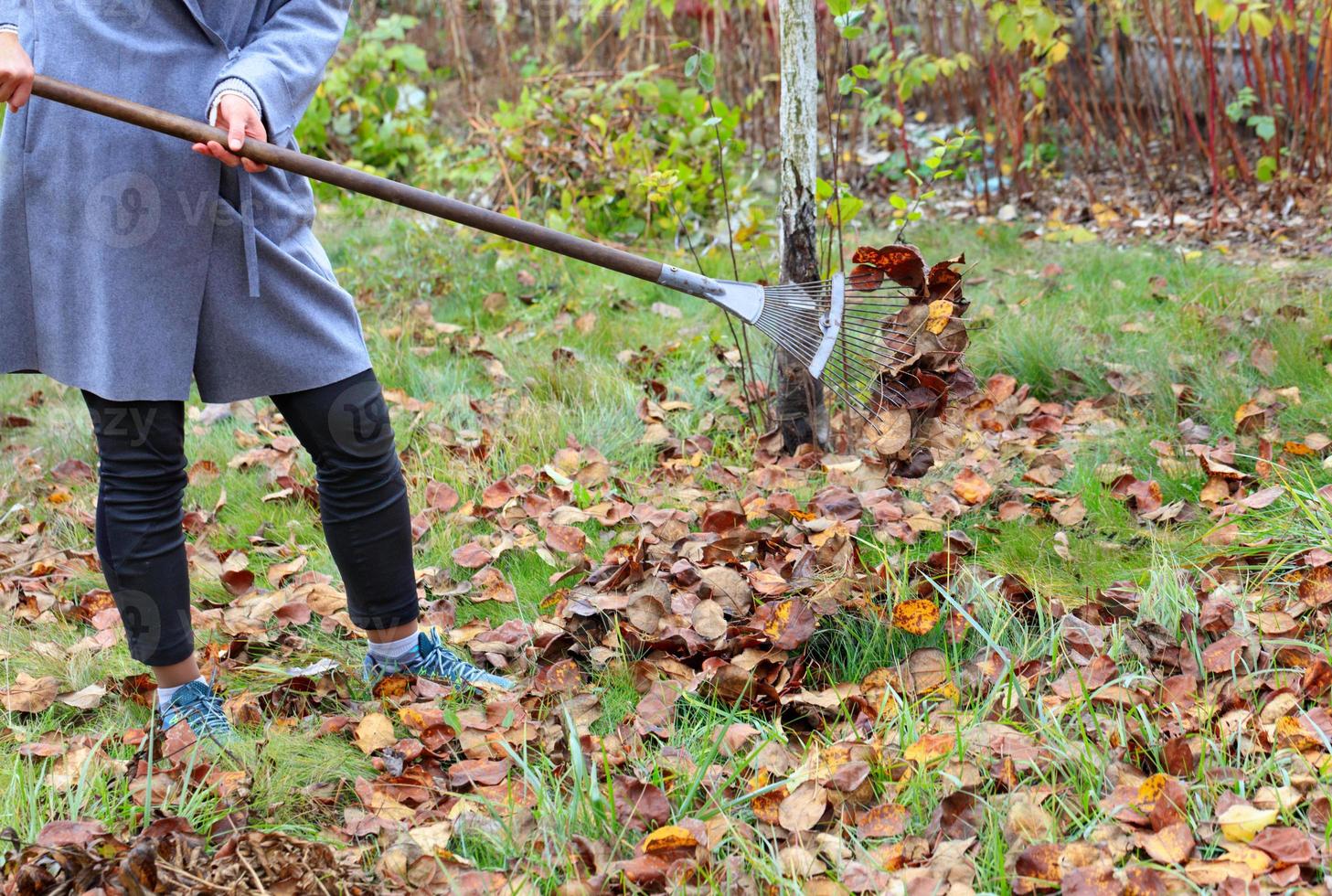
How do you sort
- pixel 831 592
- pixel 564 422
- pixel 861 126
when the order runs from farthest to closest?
pixel 861 126 < pixel 564 422 < pixel 831 592

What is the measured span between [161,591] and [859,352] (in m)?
1.41

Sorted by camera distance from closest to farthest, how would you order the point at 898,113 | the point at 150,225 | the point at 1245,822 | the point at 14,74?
the point at 1245,822, the point at 14,74, the point at 150,225, the point at 898,113

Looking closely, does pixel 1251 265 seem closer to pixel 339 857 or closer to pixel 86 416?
pixel 339 857

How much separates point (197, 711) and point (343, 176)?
3.16 feet

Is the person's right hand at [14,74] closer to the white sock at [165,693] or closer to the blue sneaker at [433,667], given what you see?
the white sock at [165,693]

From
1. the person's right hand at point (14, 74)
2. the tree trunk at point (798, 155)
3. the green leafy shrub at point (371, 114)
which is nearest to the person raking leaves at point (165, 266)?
the person's right hand at point (14, 74)

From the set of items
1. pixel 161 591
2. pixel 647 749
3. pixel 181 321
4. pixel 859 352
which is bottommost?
pixel 647 749

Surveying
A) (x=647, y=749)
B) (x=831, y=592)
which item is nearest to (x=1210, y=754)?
(x=831, y=592)

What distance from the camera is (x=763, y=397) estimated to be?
10.3 ft

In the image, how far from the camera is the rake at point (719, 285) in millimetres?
1668

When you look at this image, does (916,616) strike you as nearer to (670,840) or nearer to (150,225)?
(670,840)

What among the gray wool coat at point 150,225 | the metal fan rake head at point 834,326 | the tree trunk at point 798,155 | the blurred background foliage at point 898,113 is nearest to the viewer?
the gray wool coat at point 150,225

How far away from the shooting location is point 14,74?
161 centimetres

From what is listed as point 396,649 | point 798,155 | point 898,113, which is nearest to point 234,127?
point 396,649
